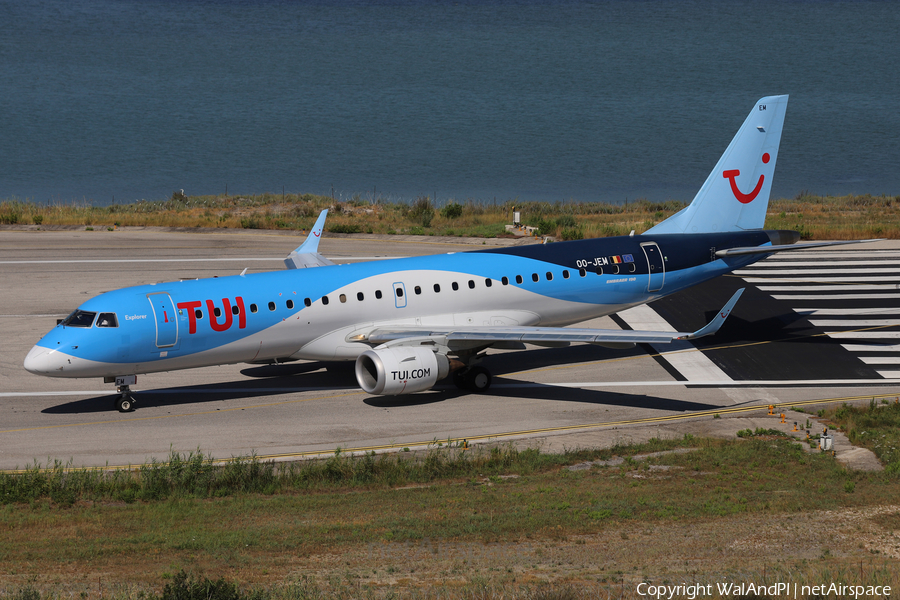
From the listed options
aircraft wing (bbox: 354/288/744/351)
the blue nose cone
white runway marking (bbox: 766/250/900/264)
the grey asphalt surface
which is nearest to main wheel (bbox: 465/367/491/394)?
the grey asphalt surface

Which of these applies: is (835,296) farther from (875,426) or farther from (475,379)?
(475,379)

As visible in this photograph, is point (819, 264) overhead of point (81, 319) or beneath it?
overhead

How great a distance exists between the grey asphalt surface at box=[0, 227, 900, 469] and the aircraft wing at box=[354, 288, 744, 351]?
6.95ft

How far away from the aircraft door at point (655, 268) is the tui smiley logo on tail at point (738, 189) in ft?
15.9

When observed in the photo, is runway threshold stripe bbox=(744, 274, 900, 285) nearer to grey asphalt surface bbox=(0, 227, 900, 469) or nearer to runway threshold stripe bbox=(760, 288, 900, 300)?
runway threshold stripe bbox=(760, 288, 900, 300)

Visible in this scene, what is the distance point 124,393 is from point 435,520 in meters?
13.7

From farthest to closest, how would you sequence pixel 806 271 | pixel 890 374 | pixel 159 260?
pixel 159 260 < pixel 806 271 < pixel 890 374

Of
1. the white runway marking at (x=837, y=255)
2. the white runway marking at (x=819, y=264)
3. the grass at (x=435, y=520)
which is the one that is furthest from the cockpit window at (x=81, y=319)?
the white runway marking at (x=837, y=255)

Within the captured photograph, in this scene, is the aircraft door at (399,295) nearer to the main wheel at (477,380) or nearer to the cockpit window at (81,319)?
the main wheel at (477,380)

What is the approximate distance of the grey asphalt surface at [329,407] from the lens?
85.6 ft

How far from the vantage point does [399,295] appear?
30.6m

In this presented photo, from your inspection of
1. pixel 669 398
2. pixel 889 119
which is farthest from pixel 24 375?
pixel 889 119

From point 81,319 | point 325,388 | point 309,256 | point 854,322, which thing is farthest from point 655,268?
point 81,319

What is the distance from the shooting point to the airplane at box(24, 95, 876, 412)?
27234mm
